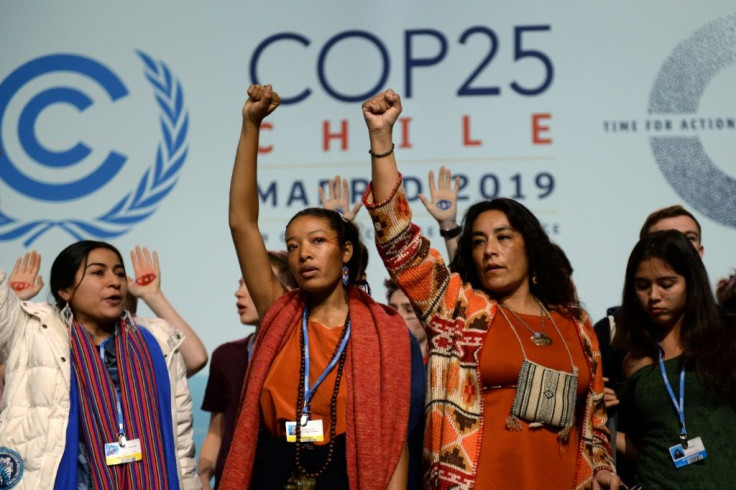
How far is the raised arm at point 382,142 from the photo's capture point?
91.0 inches

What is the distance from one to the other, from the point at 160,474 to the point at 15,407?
457 millimetres

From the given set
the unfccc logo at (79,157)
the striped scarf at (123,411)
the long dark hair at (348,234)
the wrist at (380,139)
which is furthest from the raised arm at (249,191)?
the unfccc logo at (79,157)

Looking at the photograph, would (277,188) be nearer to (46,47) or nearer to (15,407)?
(46,47)

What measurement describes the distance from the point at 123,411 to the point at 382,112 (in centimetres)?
122

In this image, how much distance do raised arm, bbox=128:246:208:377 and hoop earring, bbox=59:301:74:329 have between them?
1.44 feet

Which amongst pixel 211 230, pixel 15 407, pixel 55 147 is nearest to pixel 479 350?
pixel 15 407

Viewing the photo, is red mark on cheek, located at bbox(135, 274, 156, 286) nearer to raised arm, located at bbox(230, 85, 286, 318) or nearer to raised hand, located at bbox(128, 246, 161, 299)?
raised hand, located at bbox(128, 246, 161, 299)

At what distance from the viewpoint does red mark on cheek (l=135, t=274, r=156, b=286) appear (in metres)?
3.73

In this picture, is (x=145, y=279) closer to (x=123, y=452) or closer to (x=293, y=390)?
(x=123, y=452)

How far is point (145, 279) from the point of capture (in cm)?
374

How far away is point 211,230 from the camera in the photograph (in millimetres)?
4492

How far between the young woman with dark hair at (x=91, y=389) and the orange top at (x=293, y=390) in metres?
0.64

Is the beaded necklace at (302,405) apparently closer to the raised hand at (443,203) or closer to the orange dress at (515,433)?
the orange dress at (515,433)

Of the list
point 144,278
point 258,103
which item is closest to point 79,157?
point 144,278
